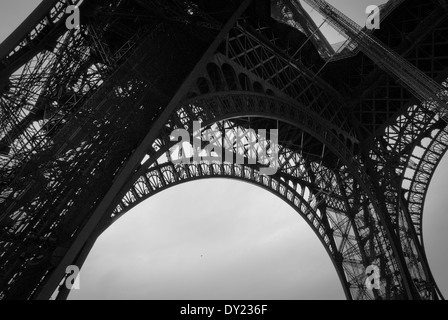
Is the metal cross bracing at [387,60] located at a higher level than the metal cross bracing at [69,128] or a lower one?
higher

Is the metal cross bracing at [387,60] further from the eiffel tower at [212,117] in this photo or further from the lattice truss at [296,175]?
the lattice truss at [296,175]

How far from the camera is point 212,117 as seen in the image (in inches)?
546

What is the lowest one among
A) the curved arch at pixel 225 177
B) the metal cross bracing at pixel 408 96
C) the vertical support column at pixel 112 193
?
the vertical support column at pixel 112 193

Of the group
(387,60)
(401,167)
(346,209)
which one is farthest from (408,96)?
(387,60)

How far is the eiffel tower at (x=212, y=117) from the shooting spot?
1032 centimetres

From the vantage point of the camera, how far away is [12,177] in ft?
33.2

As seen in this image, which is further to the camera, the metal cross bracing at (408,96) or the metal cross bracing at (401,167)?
the metal cross bracing at (401,167)

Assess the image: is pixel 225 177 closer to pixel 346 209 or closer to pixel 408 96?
pixel 346 209

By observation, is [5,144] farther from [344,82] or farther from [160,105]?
[344,82]

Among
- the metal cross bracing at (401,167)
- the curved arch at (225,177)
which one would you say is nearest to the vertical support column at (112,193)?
the curved arch at (225,177)

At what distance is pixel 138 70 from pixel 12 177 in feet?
16.2

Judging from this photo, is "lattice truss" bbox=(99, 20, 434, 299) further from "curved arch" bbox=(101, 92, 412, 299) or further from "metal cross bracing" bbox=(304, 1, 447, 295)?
"metal cross bracing" bbox=(304, 1, 447, 295)

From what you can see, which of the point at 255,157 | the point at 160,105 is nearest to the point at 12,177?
the point at 160,105

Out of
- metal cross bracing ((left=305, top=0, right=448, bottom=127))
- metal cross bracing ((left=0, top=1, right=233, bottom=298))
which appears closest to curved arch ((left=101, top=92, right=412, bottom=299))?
metal cross bracing ((left=305, top=0, right=448, bottom=127))
